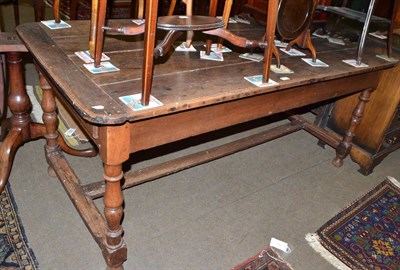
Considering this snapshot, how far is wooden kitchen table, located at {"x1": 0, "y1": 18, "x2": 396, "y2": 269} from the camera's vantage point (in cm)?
121

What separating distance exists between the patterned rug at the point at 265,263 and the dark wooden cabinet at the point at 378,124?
116 cm

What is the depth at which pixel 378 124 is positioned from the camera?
8.21 ft

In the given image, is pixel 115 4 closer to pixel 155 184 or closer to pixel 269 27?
pixel 155 184

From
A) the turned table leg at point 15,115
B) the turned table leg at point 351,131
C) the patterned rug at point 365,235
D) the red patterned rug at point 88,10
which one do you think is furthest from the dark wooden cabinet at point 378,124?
the red patterned rug at point 88,10

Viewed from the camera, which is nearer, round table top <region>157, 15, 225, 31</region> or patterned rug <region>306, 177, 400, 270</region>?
round table top <region>157, 15, 225, 31</region>

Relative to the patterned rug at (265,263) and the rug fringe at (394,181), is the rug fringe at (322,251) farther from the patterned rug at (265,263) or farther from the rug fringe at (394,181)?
the rug fringe at (394,181)

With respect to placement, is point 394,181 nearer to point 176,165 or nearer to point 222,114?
point 176,165

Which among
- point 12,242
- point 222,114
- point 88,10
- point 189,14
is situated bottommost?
point 12,242

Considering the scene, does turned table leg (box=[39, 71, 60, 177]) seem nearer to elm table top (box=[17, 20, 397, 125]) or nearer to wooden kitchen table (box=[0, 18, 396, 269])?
wooden kitchen table (box=[0, 18, 396, 269])

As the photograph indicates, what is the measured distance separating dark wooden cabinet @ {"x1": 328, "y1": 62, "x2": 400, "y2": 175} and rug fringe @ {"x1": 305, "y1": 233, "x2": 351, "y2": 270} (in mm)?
891

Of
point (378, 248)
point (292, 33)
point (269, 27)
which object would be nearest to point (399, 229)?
point (378, 248)

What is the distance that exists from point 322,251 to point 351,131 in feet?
3.07

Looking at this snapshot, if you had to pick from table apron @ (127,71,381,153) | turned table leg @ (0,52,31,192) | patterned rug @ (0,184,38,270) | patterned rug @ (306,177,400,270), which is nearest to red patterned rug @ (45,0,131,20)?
turned table leg @ (0,52,31,192)

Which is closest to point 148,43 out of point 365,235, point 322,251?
point 322,251
